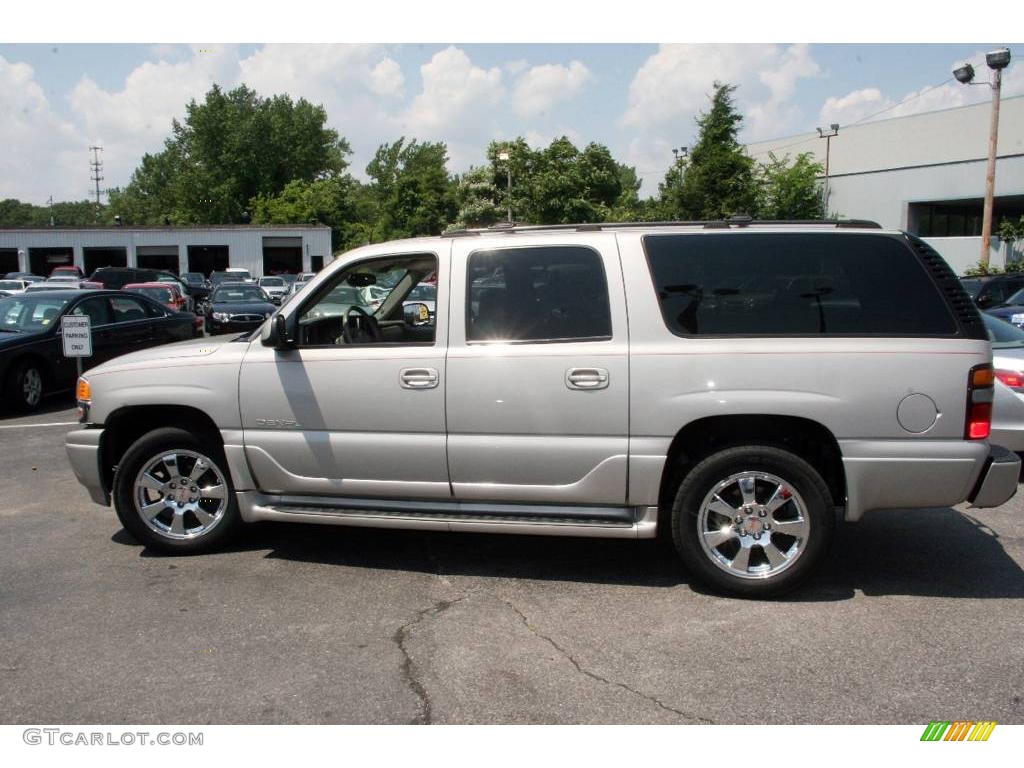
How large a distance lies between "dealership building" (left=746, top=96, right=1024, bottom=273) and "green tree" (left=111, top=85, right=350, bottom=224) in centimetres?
5669

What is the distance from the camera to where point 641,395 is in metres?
4.76

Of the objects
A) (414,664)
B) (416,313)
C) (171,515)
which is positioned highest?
(416,313)

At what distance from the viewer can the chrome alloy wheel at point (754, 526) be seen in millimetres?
4770

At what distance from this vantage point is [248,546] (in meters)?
5.85

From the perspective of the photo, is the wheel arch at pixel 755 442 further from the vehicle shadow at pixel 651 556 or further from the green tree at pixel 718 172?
the green tree at pixel 718 172

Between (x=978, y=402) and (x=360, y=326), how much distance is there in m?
3.65

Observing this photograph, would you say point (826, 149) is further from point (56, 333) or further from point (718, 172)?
point (56, 333)

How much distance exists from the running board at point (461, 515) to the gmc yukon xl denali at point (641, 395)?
0.01 m

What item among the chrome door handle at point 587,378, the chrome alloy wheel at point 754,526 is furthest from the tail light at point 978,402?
the chrome door handle at point 587,378

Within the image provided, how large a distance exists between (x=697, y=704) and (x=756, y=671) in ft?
1.44

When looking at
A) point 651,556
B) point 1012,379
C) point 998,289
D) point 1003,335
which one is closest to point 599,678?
point 651,556

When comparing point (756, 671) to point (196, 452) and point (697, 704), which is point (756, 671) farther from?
point (196, 452)
